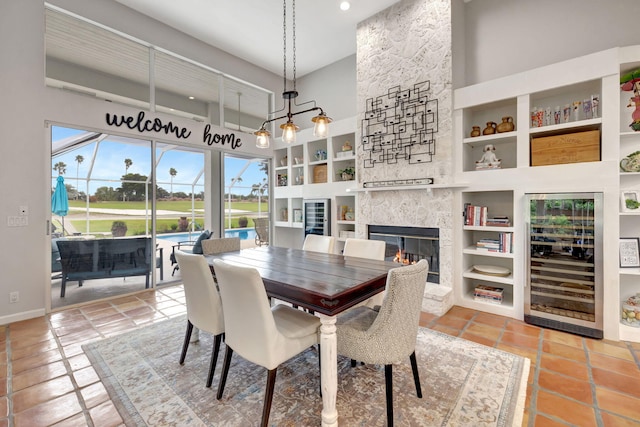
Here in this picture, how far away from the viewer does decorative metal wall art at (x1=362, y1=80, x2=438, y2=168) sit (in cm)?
375

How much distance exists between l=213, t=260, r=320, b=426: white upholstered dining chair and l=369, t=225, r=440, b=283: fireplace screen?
2.45 m

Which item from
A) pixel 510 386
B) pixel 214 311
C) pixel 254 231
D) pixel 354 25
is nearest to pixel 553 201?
pixel 510 386

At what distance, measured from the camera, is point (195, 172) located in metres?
5.18

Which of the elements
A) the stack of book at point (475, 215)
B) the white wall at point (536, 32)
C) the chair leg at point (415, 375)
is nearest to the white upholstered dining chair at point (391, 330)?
the chair leg at point (415, 375)

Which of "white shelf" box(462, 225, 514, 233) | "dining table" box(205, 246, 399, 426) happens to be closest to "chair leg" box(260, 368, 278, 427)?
"dining table" box(205, 246, 399, 426)

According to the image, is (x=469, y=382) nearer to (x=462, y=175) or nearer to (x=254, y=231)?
(x=462, y=175)

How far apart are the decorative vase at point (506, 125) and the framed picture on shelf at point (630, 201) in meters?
1.22

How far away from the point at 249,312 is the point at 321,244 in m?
1.72

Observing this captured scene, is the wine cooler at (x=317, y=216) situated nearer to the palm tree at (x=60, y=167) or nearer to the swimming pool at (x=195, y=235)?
the swimming pool at (x=195, y=235)

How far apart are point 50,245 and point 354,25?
525cm

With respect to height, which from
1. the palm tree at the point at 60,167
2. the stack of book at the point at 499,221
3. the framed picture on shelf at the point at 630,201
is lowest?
the stack of book at the point at 499,221

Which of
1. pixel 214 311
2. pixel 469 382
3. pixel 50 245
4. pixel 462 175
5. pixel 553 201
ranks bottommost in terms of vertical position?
pixel 469 382

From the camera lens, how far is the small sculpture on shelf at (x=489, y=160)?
343cm

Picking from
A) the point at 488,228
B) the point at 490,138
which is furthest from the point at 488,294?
the point at 490,138
